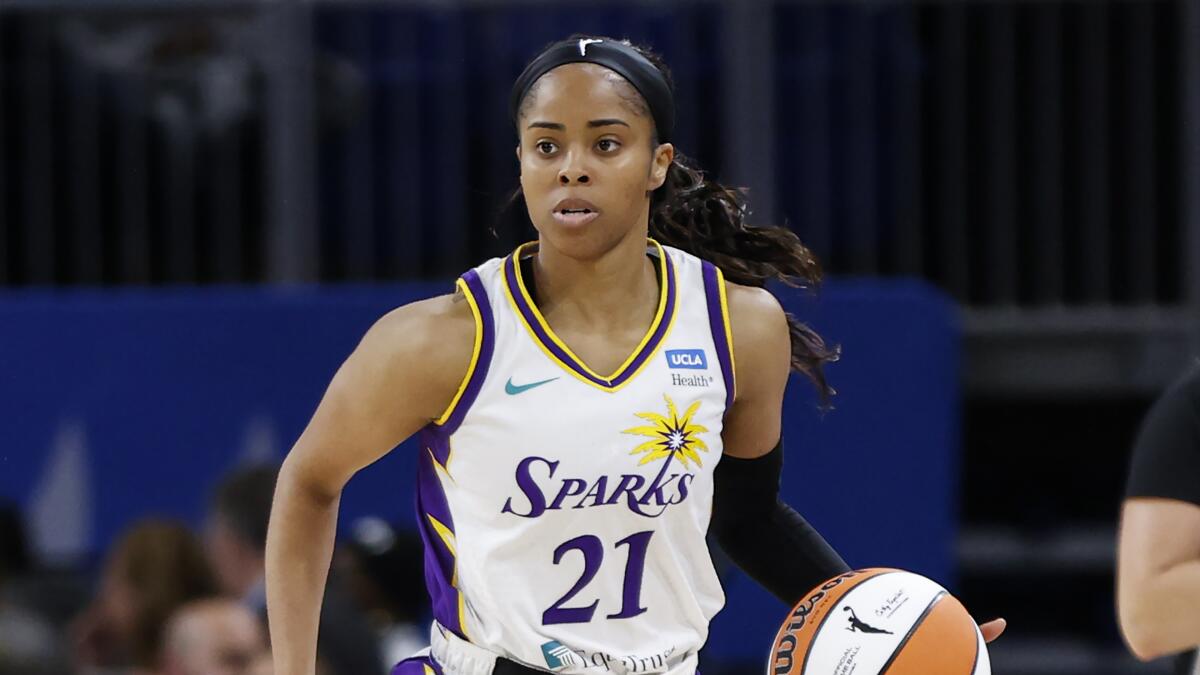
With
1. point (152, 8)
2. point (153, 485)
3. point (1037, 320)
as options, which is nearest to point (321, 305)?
point (153, 485)

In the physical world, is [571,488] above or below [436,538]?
above

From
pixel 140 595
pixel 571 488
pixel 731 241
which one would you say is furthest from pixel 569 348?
pixel 140 595

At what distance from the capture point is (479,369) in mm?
3070

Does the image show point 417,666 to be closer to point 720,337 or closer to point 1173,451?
A: point 720,337

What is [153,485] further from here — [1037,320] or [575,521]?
[575,521]

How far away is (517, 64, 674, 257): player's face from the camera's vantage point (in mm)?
3033

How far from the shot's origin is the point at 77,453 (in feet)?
21.8

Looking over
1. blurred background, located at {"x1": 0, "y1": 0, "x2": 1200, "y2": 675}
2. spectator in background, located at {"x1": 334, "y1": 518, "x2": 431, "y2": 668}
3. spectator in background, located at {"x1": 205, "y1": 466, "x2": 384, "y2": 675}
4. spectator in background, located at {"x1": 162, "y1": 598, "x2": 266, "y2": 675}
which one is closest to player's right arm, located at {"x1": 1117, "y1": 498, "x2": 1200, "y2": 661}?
spectator in background, located at {"x1": 205, "y1": 466, "x2": 384, "y2": 675}

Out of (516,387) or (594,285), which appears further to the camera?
(594,285)

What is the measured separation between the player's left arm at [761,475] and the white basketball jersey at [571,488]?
10 centimetres

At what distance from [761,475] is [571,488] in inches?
20.4

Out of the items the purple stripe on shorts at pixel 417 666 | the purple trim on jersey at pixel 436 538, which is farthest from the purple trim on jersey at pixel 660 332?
the purple stripe on shorts at pixel 417 666

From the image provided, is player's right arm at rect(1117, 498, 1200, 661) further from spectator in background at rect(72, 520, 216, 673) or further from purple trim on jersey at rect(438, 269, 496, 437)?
spectator in background at rect(72, 520, 216, 673)

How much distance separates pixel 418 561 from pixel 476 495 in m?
3.39
